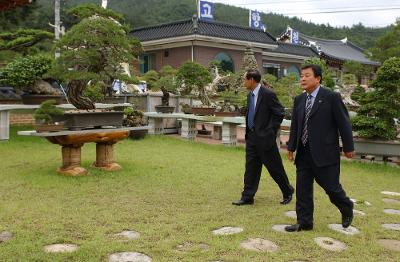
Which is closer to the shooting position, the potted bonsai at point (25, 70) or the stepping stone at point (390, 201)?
the stepping stone at point (390, 201)

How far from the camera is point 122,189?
6.26m

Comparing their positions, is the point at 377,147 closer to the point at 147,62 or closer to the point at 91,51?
the point at 91,51

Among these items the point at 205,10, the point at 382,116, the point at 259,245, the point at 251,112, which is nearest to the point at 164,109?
the point at 382,116

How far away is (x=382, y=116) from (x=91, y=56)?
6.03 m

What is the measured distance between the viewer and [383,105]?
9.34 metres

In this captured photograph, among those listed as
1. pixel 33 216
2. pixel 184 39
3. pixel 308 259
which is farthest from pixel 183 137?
pixel 184 39

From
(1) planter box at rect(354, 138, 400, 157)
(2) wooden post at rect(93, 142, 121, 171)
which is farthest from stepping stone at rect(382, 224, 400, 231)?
(1) planter box at rect(354, 138, 400, 157)

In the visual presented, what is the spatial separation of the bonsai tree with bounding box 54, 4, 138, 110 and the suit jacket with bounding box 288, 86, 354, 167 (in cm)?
368

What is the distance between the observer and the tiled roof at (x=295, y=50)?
27.5 metres

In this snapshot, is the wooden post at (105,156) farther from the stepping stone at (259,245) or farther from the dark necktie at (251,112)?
the stepping stone at (259,245)

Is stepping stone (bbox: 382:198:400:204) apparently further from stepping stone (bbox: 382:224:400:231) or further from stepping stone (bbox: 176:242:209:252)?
stepping stone (bbox: 176:242:209:252)

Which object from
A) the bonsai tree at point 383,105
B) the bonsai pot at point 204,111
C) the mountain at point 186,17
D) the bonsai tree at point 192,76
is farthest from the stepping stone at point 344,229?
the mountain at point 186,17

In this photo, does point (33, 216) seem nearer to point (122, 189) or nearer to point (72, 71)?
point (122, 189)

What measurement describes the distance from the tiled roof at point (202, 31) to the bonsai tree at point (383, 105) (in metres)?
12.6
